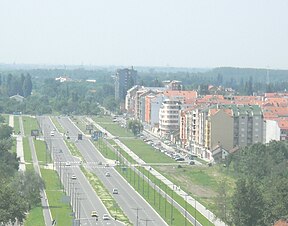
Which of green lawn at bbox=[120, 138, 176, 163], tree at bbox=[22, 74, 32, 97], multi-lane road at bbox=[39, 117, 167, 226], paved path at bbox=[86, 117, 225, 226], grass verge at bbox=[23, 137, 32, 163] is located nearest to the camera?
paved path at bbox=[86, 117, 225, 226]

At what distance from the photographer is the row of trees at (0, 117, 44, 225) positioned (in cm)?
3678

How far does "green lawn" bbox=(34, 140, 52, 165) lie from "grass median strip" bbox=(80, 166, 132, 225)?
4879mm

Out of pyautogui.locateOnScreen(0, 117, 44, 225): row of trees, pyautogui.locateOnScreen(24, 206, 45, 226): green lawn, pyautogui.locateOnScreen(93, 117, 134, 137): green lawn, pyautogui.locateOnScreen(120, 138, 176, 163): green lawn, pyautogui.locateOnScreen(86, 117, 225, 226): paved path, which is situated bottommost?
pyautogui.locateOnScreen(93, 117, 134, 137): green lawn

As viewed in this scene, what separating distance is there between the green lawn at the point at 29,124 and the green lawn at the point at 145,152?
9.51 meters

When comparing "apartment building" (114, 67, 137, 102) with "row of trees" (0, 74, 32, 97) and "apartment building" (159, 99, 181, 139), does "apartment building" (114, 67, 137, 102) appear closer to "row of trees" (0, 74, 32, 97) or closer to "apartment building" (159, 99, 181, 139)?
"row of trees" (0, 74, 32, 97)

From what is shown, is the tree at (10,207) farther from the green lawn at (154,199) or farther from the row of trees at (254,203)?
the row of trees at (254,203)

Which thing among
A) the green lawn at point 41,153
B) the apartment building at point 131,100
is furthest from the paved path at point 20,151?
the apartment building at point 131,100

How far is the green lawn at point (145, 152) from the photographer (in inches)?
2729

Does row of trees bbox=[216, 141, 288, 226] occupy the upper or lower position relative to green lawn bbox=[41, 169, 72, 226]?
upper

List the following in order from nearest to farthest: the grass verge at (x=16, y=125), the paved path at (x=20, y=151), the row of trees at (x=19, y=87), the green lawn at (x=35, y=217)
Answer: the green lawn at (x=35, y=217) → the paved path at (x=20, y=151) → the grass verge at (x=16, y=125) → the row of trees at (x=19, y=87)

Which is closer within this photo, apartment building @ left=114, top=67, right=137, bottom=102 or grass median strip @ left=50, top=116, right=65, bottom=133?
grass median strip @ left=50, top=116, right=65, bottom=133

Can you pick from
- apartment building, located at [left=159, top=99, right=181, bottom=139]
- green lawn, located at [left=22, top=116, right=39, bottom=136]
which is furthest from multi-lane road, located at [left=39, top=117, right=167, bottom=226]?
apartment building, located at [left=159, top=99, right=181, bottom=139]

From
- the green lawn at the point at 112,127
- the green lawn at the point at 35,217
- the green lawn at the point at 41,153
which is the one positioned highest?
the green lawn at the point at 35,217

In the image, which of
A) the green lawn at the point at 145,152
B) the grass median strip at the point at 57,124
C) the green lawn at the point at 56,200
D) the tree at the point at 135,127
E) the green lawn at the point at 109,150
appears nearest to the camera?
the green lawn at the point at 56,200
